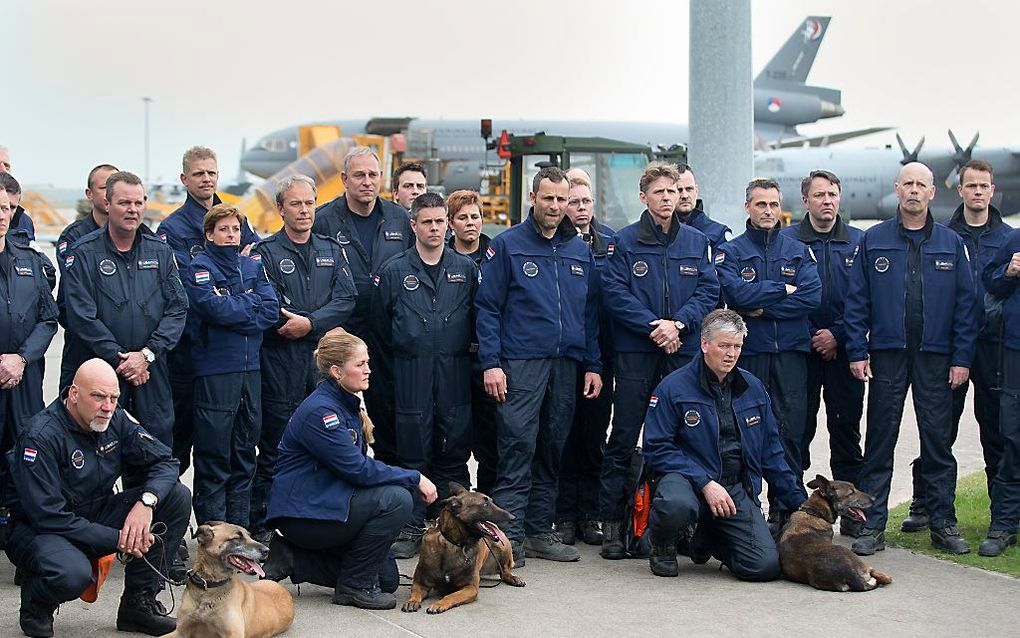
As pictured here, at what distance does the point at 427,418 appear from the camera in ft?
20.4

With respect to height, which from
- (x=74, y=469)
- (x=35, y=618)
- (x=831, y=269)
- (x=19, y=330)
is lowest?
(x=35, y=618)

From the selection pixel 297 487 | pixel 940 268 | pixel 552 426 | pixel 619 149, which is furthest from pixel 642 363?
pixel 619 149

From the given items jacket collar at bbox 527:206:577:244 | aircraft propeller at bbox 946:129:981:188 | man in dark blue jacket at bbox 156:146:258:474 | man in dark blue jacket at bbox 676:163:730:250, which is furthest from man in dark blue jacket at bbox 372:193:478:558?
aircraft propeller at bbox 946:129:981:188

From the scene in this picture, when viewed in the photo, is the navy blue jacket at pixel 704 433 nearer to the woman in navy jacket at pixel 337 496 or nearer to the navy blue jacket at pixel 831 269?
the navy blue jacket at pixel 831 269

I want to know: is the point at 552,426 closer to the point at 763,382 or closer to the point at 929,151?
the point at 763,382

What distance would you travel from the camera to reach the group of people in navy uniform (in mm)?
5605

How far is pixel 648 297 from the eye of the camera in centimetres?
647

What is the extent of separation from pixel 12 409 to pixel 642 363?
3253mm

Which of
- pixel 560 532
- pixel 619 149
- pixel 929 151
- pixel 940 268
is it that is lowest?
pixel 560 532

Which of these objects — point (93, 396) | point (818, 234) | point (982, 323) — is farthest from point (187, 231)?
point (982, 323)

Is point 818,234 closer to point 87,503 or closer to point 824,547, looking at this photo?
point 824,547

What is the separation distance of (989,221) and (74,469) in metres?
5.15

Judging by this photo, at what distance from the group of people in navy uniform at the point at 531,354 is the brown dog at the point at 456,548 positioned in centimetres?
18

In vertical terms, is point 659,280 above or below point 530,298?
above
